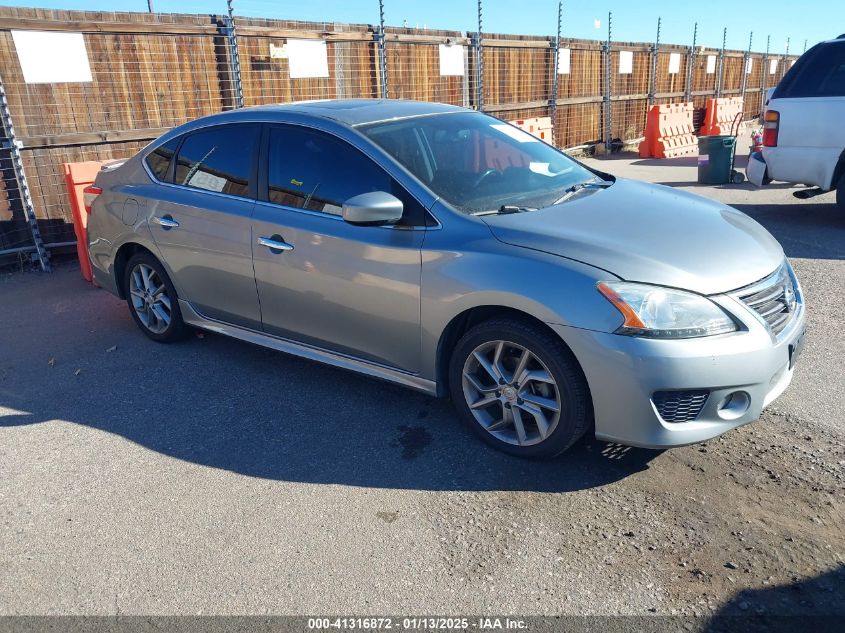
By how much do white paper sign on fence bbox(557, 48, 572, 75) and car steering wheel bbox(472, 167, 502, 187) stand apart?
11852 mm

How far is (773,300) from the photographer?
3.39 m

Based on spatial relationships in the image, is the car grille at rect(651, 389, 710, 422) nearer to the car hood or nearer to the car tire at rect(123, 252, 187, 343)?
the car hood

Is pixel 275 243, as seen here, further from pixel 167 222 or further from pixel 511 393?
pixel 511 393

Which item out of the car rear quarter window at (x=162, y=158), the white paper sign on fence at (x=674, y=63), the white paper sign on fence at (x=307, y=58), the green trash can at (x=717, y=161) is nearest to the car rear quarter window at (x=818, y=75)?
the green trash can at (x=717, y=161)

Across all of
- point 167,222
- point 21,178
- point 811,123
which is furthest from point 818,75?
point 21,178

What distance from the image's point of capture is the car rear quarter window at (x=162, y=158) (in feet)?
16.7

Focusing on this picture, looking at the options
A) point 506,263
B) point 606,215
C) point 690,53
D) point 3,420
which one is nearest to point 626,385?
point 506,263

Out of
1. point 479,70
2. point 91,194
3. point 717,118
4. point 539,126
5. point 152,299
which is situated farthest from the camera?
point 717,118

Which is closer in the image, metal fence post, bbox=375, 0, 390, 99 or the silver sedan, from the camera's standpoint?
the silver sedan

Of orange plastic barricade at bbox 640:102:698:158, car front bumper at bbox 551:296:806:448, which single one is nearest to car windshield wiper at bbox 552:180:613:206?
car front bumper at bbox 551:296:806:448

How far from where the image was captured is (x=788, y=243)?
7.67 metres

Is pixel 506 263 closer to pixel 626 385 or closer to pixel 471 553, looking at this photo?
pixel 626 385

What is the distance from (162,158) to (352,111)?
5.44 ft

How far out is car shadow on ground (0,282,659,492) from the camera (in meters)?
3.53
